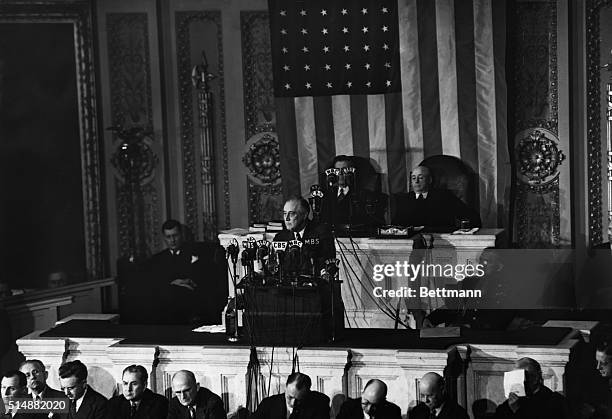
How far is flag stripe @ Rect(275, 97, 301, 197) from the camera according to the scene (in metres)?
7.59

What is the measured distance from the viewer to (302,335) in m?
5.43

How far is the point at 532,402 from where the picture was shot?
5.01 m

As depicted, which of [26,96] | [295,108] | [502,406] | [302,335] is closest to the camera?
[502,406]

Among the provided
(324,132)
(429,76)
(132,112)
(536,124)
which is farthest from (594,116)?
(132,112)

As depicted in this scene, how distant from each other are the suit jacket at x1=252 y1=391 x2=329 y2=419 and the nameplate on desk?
64 centimetres

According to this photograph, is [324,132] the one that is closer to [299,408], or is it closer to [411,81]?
[411,81]

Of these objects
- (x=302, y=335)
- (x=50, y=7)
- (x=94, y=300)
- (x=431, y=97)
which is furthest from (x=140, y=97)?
(x=302, y=335)

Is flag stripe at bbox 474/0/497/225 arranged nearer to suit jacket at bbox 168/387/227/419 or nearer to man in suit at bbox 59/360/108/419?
suit jacket at bbox 168/387/227/419

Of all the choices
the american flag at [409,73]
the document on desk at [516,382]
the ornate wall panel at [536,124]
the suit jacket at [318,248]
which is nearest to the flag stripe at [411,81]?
the american flag at [409,73]

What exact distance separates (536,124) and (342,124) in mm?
1267

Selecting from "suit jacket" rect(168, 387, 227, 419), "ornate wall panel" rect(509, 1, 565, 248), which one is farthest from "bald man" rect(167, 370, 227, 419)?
"ornate wall panel" rect(509, 1, 565, 248)

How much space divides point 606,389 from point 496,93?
246 centimetres

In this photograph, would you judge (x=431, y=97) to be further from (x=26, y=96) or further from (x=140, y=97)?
(x=26, y=96)

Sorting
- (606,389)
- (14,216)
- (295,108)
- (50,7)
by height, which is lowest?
(606,389)
